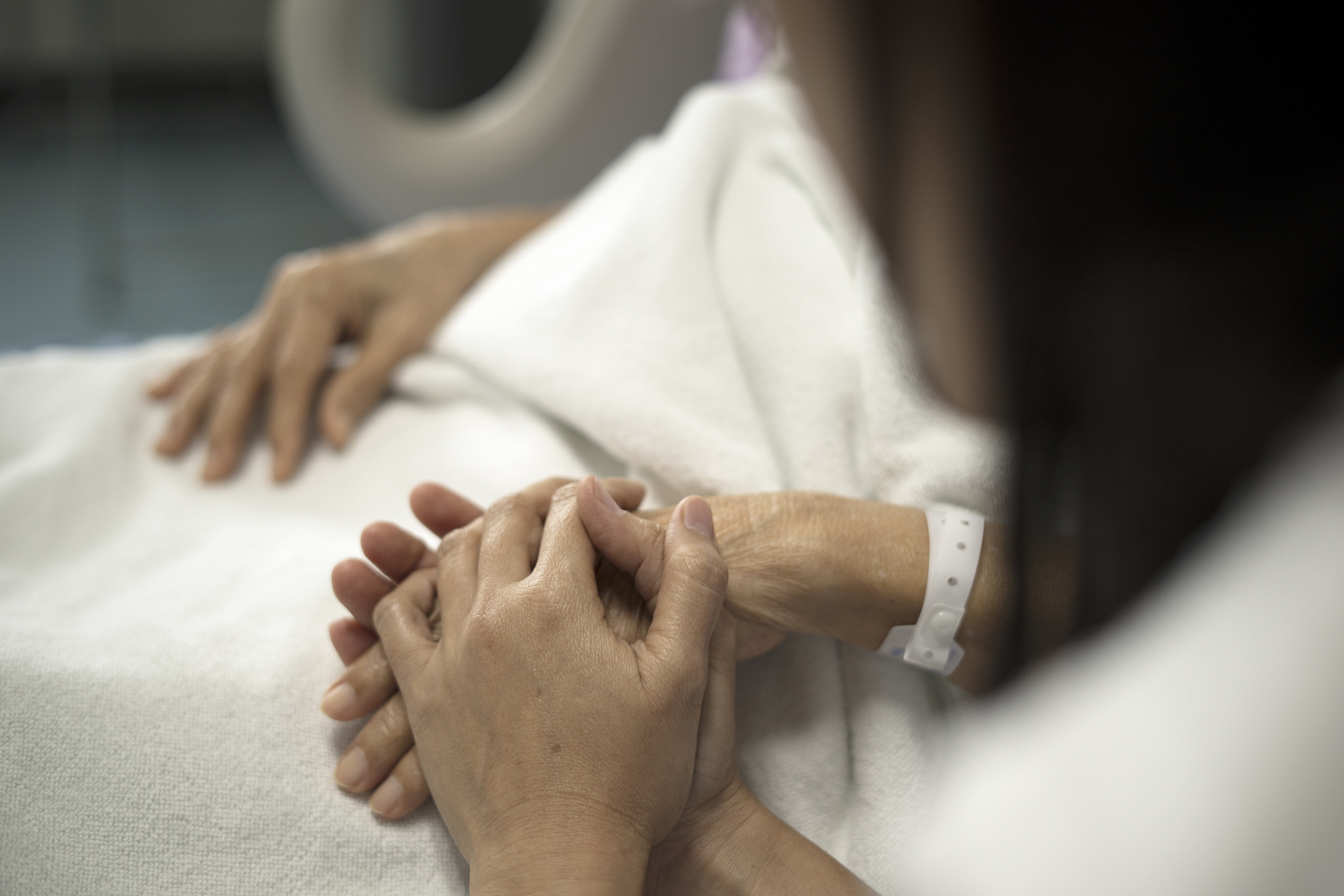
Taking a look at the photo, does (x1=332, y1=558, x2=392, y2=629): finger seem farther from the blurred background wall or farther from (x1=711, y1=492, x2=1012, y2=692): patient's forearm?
the blurred background wall

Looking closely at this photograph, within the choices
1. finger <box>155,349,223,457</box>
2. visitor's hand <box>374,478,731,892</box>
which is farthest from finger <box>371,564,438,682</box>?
finger <box>155,349,223,457</box>

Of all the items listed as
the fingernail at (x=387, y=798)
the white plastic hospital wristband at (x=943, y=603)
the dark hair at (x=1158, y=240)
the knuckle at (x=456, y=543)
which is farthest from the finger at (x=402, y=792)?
the dark hair at (x=1158, y=240)

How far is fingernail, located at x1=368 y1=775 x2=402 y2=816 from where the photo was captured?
483 mm

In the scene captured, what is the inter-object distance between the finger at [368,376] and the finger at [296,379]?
0.02m

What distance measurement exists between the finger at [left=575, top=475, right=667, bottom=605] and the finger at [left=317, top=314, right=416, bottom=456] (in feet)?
1.15

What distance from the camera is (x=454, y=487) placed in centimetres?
67

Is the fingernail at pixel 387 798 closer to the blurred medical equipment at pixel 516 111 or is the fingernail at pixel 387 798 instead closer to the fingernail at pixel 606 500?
the fingernail at pixel 606 500

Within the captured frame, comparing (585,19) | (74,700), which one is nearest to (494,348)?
(74,700)

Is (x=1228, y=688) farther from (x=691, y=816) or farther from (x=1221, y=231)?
(x=691, y=816)

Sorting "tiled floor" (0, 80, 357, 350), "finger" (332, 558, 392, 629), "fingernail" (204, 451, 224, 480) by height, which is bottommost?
"tiled floor" (0, 80, 357, 350)

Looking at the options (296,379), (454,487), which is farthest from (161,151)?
(454,487)

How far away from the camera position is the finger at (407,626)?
1.59ft

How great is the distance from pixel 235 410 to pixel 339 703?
0.36 metres

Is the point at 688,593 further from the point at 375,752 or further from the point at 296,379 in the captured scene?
the point at 296,379
